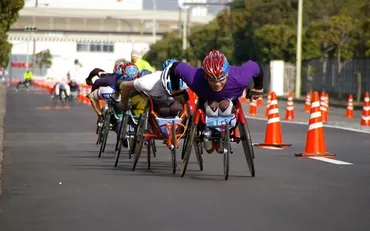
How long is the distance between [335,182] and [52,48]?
138 meters

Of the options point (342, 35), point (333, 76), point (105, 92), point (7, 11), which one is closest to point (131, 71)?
point (105, 92)

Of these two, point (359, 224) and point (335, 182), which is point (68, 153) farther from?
point (359, 224)

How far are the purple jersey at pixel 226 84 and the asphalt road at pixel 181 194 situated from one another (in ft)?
3.40

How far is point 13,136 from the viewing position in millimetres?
26234

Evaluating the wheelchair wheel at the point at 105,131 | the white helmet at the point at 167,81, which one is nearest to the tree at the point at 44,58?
the wheelchair wheel at the point at 105,131

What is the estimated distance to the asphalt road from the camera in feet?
35.0

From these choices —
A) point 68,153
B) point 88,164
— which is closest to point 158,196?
point 88,164

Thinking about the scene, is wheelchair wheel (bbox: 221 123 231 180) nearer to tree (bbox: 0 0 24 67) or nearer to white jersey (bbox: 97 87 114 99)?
white jersey (bbox: 97 87 114 99)

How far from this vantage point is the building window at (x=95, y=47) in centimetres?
15150

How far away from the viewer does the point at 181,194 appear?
13.0m

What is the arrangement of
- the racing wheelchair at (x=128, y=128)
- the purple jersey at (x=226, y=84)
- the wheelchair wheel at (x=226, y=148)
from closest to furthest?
the wheelchair wheel at (x=226, y=148) → the purple jersey at (x=226, y=84) → the racing wheelchair at (x=128, y=128)

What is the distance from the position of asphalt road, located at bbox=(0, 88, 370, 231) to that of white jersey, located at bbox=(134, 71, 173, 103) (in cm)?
101

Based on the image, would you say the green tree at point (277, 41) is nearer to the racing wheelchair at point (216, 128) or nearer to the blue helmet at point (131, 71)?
the blue helmet at point (131, 71)

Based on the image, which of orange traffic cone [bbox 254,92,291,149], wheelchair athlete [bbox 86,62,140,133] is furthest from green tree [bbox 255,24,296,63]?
orange traffic cone [bbox 254,92,291,149]
